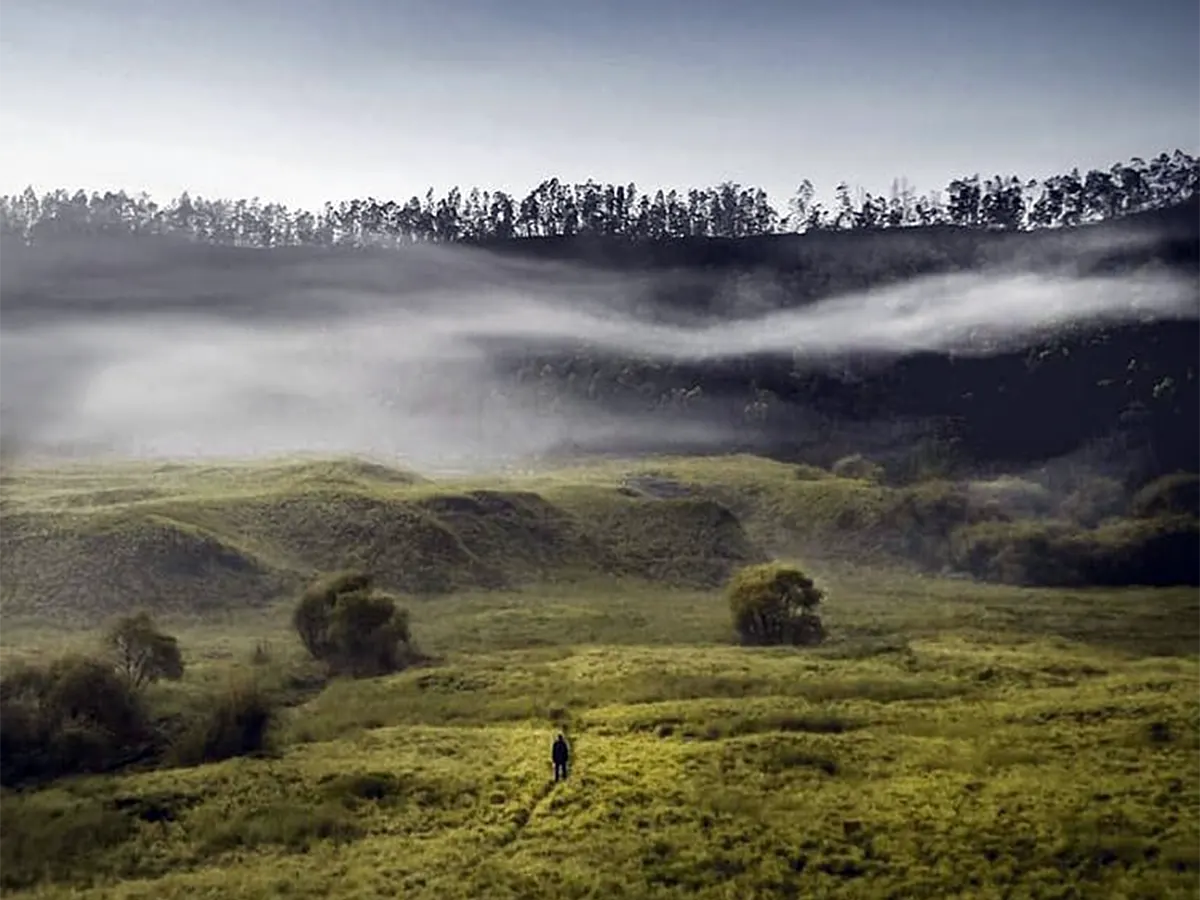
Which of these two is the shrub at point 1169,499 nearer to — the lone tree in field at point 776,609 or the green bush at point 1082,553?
the green bush at point 1082,553

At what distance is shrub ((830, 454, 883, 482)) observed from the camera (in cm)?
12481

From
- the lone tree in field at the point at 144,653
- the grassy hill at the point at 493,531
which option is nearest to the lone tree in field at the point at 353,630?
the lone tree in field at the point at 144,653

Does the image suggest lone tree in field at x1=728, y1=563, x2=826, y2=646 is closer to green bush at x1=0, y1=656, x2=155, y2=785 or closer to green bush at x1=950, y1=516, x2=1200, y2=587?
green bush at x1=0, y1=656, x2=155, y2=785

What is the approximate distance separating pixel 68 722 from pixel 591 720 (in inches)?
792

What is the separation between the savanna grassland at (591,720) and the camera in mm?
29641

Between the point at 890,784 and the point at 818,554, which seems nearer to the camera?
the point at 890,784

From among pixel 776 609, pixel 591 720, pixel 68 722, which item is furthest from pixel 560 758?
pixel 776 609

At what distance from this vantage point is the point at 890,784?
34750mm

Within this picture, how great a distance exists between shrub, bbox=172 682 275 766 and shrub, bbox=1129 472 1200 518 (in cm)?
8764

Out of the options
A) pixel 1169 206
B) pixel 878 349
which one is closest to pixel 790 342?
pixel 878 349

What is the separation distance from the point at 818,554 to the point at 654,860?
235ft

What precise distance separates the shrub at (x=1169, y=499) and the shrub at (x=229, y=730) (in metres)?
87.6

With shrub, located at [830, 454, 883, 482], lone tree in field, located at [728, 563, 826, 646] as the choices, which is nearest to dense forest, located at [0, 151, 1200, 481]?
shrub, located at [830, 454, 883, 482]

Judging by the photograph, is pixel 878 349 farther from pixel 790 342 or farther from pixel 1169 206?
pixel 1169 206
